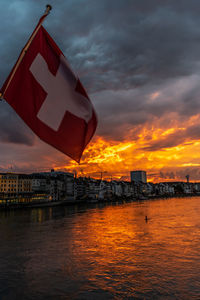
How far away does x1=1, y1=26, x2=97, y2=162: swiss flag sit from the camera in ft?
17.5

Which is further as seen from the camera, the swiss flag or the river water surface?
the river water surface

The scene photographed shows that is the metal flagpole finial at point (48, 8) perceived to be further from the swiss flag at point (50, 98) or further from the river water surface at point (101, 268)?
the river water surface at point (101, 268)

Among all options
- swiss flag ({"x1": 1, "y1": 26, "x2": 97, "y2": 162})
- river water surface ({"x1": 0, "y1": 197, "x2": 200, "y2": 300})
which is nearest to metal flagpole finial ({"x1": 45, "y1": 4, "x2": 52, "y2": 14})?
swiss flag ({"x1": 1, "y1": 26, "x2": 97, "y2": 162})

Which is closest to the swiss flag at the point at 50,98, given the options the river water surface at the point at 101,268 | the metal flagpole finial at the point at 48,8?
the metal flagpole finial at the point at 48,8

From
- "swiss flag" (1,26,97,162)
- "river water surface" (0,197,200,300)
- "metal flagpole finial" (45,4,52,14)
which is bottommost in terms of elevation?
"river water surface" (0,197,200,300)

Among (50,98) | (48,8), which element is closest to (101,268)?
(50,98)

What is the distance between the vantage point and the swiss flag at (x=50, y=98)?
17.5 feet

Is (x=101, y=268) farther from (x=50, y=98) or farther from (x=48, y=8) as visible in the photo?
(x=48, y=8)

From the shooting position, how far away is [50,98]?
18.6 feet

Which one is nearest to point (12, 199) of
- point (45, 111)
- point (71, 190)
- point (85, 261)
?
point (71, 190)

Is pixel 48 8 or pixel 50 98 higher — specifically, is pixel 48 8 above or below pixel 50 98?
above

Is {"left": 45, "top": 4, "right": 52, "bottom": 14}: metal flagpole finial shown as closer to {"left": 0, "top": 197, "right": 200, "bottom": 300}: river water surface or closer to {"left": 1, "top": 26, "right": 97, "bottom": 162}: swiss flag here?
{"left": 1, "top": 26, "right": 97, "bottom": 162}: swiss flag

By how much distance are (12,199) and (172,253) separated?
10506 centimetres

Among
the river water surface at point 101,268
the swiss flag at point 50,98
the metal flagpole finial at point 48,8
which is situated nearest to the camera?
the metal flagpole finial at point 48,8
